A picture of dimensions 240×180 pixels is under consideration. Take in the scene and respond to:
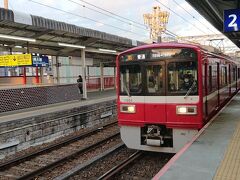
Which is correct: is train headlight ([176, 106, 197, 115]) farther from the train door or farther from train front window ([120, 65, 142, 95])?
train front window ([120, 65, 142, 95])

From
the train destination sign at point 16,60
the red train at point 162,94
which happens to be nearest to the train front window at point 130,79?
the red train at point 162,94

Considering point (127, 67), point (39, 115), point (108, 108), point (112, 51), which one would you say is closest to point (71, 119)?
point (39, 115)

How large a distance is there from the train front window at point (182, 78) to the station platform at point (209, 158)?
1056mm

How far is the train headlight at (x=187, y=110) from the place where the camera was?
24.1 feet

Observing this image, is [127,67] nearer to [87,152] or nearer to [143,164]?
[143,164]

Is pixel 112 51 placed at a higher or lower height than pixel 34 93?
higher

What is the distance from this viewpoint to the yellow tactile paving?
4.70 meters

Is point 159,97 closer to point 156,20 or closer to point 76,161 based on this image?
point 76,161

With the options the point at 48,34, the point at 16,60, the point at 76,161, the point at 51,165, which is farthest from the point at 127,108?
the point at 16,60

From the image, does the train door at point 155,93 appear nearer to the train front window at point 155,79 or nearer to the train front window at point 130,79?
the train front window at point 155,79

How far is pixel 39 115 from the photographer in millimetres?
12039

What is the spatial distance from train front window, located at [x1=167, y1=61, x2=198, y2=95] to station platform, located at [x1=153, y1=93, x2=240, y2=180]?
106 centimetres

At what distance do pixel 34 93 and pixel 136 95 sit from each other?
8.65 m

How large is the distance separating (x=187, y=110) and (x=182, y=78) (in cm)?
74
